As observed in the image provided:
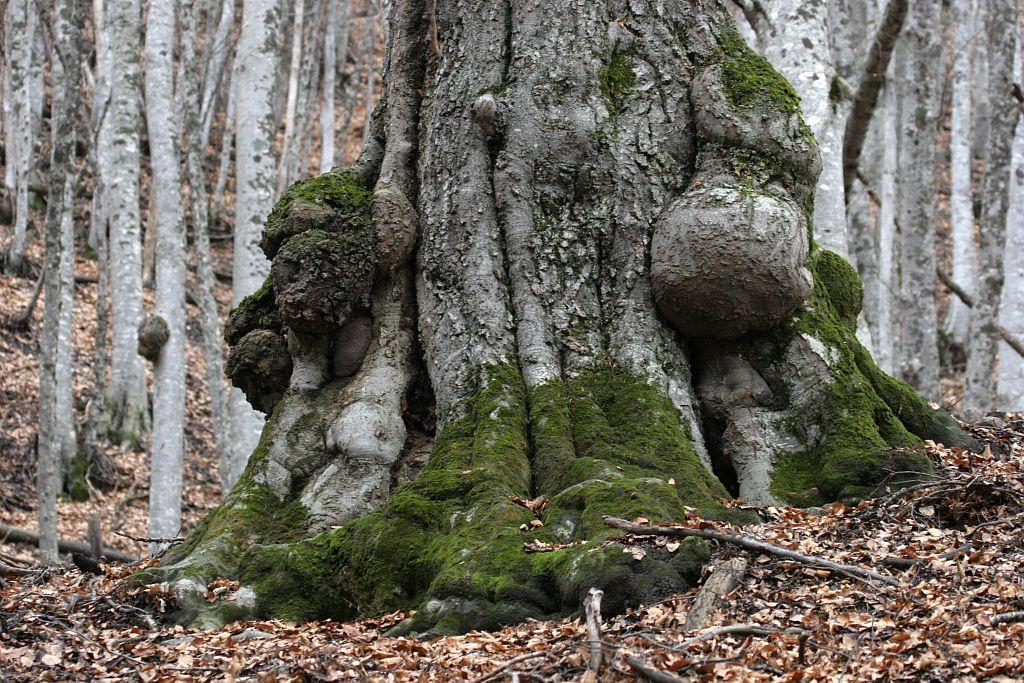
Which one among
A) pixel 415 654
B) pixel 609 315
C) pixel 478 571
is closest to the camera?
pixel 415 654

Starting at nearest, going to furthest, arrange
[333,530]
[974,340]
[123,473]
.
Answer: [333,530]
[974,340]
[123,473]

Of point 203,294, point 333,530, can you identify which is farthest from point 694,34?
point 203,294

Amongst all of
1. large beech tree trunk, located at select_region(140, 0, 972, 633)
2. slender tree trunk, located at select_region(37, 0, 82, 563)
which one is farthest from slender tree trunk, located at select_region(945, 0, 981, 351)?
slender tree trunk, located at select_region(37, 0, 82, 563)

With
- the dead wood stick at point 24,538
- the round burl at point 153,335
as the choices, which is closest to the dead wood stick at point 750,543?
the round burl at point 153,335

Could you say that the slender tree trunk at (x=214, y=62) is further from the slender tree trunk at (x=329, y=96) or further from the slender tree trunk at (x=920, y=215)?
the slender tree trunk at (x=920, y=215)

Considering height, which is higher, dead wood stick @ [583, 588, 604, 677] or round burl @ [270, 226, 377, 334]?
round burl @ [270, 226, 377, 334]

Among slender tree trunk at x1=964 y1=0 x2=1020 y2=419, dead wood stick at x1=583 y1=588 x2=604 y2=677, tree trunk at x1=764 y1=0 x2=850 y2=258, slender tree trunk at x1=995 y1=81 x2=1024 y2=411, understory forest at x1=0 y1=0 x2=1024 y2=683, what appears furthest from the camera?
slender tree trunk at x1=995 y1=81 x2=1024 y2=411

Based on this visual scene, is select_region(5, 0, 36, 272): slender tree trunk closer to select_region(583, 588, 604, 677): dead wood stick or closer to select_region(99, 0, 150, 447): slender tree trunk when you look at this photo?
select_region(99, 0, 150, 447): slender tree trunk

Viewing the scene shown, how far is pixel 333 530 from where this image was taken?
560cm

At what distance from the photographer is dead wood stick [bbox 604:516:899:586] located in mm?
4287

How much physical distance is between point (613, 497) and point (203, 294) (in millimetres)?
8082

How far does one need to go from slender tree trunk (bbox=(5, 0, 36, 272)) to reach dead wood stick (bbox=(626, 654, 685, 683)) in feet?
51.5

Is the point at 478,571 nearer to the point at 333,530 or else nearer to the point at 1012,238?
the point at 333,530

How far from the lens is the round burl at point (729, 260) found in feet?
18.4
